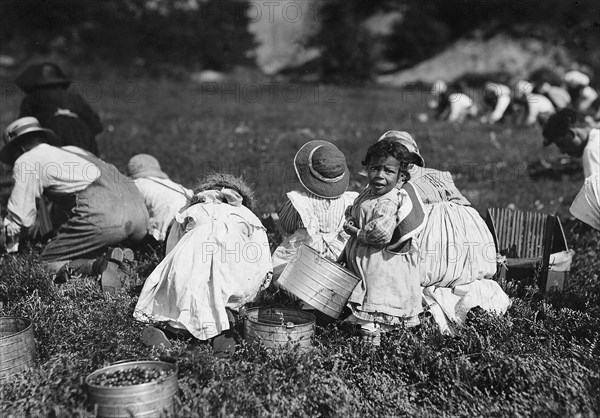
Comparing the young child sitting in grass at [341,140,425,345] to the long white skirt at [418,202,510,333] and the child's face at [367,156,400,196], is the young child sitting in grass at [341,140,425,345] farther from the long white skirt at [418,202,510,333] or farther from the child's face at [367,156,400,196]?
the long white skirt at [418,202,510,333]

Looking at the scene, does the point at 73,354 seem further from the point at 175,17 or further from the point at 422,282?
the point at 175,17

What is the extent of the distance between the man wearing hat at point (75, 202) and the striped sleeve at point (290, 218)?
159cm

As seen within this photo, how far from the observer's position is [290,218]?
545 cm

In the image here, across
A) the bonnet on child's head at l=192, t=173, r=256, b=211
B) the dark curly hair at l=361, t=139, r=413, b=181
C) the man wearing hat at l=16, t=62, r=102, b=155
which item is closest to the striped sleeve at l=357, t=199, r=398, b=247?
the dark curly hair at l=361, t=139, r=413, b=181

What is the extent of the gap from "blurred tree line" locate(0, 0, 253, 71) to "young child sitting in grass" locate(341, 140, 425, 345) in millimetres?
25907

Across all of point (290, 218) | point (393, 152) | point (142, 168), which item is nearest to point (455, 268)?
point (393, 152)

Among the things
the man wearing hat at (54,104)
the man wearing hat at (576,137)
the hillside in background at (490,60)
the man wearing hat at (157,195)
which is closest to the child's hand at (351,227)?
the man wearing hat at (157,195)

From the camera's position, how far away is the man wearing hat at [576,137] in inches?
267

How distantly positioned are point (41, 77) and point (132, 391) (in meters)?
5.61

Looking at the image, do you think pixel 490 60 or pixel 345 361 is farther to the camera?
pixel 490 60

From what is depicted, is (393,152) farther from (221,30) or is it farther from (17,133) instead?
(221,30)

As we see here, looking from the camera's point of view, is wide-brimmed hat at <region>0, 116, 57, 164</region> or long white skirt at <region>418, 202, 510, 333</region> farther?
wide-brimmed hat at <region>0, 116, 57, 164</region>

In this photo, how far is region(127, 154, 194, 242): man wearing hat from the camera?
655cm

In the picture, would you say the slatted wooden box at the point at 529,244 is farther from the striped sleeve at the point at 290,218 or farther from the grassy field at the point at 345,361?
the striped sleeve at the point at 290,218
